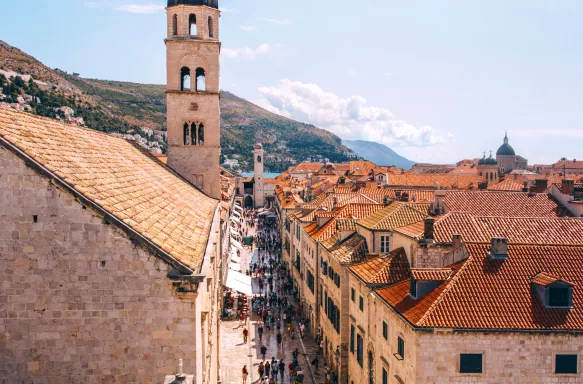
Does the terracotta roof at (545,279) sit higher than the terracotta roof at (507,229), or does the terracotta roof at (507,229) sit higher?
the terracotta roof at (507,229)

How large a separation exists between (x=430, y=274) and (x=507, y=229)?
7506mm

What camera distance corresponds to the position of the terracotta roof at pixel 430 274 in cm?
1877

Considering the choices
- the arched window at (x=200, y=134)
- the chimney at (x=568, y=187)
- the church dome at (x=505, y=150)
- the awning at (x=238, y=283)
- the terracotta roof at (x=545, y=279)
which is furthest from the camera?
the church dome at (x=505, y=150)

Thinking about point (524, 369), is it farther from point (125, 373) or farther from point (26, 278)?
point (26, 278)

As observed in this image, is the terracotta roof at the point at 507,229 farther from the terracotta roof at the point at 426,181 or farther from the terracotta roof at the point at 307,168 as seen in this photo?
the terracotta roof at the point at 307,168

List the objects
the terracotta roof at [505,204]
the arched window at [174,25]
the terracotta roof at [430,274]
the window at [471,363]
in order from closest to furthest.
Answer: the window at [471,363]
the terracotta roof at [430,274]
the arched window at [174,25]
the terracotta roof at [505,204]

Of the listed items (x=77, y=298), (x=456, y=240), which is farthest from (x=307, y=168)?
(x=77, y=298)

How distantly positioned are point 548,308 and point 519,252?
2.62 metres

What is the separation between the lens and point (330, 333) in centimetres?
3109

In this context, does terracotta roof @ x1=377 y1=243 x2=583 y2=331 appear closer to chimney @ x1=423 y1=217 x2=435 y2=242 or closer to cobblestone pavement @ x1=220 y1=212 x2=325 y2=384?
chimney @ x1=423 y1=217 x2=435 y2=242

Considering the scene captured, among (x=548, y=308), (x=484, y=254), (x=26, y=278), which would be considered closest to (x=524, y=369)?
(x=548, y=308)

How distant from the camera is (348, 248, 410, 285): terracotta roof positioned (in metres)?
23.1

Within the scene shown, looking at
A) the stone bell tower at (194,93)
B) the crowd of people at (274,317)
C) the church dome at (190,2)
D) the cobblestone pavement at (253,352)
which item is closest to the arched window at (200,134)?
the stone bell tower at (194,93)

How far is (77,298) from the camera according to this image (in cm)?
1055
